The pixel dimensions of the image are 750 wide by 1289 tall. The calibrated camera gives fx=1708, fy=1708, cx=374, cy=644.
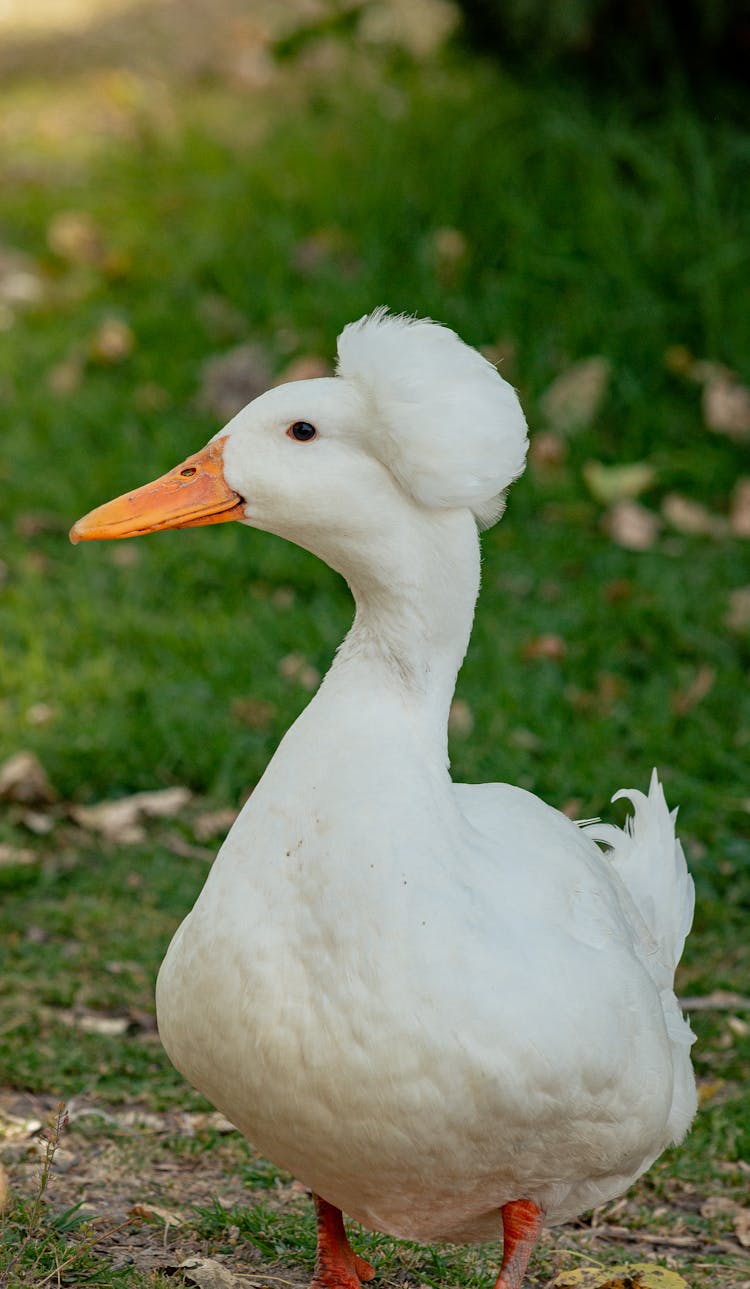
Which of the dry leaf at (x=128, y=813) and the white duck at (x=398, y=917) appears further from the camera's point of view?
the dry leaf at (x=128, y=813)

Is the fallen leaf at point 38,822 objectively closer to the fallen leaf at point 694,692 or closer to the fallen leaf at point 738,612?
the fallen leaf at point 694,692

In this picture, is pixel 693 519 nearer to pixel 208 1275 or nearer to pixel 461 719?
pixel 461 719

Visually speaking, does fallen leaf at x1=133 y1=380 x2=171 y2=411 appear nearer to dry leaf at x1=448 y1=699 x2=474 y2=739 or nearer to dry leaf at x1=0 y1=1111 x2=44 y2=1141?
dry leaf at x1=448 y1=699 x2=474 y2=739

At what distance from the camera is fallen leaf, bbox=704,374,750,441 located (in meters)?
5.95

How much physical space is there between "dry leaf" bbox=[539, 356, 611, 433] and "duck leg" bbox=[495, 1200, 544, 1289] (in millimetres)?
3846

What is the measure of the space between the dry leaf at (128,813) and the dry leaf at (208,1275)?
1821 mm

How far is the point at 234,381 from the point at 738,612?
215 centimetres

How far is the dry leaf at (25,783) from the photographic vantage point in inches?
177

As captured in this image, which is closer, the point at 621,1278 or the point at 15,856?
the point at 621,1278

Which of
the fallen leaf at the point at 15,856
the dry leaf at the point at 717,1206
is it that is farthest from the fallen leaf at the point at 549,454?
the dry leaf at the point at 717,1206

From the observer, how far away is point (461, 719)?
4859 mm

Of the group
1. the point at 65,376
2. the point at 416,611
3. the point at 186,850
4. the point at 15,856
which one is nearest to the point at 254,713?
the point at 186,850

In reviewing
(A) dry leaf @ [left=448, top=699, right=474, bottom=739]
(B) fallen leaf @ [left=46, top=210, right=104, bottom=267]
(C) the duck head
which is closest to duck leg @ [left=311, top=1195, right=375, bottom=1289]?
(C) the duck head

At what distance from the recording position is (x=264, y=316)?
6.64 metres
